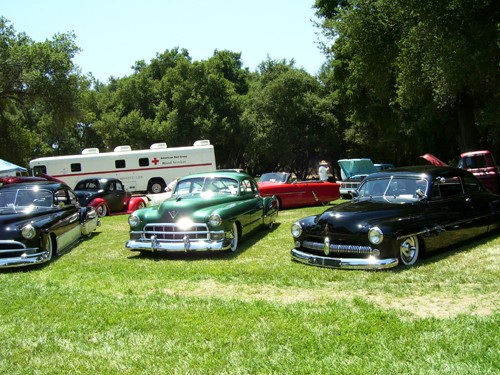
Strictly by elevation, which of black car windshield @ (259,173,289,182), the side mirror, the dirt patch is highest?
black car windshield @ (259,173,289,182)

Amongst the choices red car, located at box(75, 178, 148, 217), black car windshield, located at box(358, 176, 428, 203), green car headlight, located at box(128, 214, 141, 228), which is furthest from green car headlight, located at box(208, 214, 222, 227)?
red car, located at box(75, 178, 148, 217)

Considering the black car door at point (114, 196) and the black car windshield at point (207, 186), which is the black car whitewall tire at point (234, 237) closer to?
the black car windshield at point (207, 186)

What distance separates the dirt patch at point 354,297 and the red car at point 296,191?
8857 mm

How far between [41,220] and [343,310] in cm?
615

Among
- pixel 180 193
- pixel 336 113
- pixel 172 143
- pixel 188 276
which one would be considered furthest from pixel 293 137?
pixel 188 276

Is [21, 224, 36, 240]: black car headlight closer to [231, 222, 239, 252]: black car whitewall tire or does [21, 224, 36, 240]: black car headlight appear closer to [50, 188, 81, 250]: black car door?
[50, 188, 81, 250]: black car door

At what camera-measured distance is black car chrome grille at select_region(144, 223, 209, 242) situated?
8.45 meters

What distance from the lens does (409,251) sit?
7.08 meters

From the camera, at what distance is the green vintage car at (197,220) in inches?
332

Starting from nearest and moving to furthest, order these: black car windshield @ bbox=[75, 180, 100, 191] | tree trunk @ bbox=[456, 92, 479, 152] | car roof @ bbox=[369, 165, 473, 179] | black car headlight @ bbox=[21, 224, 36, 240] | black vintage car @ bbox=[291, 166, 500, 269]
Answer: black vintage car @ bbox=[291, 166, 500, 269], black car headlight @ bbox=[21, 224, 36, 240], car roof @ bbox=[369, 165, 473, 179], black car windshield @ bbox=[75, 180, 100, 191], tree trunk @ bbox=[456, 92, 479, 152]

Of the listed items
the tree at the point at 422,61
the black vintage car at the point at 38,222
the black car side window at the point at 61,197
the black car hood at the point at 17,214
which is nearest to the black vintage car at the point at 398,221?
the black vintage car at the point at 38,222

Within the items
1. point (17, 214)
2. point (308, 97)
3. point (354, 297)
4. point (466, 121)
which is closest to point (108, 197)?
point (17, 214)

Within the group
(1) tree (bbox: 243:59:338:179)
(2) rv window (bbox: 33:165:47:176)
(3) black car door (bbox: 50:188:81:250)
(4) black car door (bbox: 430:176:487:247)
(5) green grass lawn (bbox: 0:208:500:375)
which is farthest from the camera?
(1) tree (bbox: 243:59:338:179)

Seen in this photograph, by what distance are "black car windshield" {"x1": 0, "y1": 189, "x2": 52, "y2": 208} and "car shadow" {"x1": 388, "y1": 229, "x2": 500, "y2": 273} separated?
6.95m
